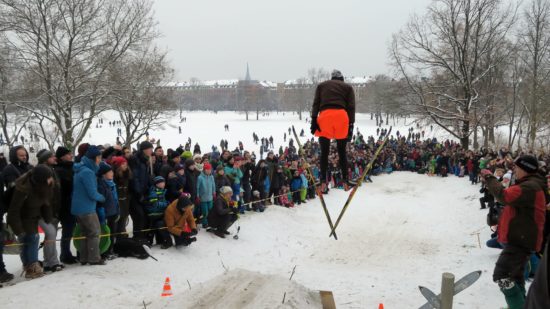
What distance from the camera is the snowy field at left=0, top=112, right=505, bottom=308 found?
18.5 feet

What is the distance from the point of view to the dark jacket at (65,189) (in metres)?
6.74

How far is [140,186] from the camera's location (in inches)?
313

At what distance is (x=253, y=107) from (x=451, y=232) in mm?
119904

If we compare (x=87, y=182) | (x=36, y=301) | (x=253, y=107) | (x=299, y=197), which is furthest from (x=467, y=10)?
(x=253, y=107)

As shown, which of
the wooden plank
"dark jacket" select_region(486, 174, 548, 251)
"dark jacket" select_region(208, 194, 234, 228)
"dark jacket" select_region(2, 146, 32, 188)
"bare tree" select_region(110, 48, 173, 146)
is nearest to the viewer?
"dark jacket" select_region(486, 174, 548, 251)

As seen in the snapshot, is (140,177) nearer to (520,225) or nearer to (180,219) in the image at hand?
(180,219)

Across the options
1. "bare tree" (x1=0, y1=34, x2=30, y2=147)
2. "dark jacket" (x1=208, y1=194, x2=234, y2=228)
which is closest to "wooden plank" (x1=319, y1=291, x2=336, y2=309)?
"dark jacket" (x1=208, y1=194, x2=234, y2=228)

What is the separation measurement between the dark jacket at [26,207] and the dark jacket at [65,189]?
626mm

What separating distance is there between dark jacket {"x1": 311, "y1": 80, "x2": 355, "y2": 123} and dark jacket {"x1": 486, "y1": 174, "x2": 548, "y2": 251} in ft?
8.77

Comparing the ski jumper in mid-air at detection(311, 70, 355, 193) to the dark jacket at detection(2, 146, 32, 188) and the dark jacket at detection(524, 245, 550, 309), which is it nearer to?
the dark jacket at detection(524, 245, 550, 309)

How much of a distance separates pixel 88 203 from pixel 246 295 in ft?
10.8

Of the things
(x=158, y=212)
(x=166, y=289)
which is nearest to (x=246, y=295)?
(x=166, y=289)

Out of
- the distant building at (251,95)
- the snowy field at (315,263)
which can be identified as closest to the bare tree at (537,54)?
the snowy field at (315,263)

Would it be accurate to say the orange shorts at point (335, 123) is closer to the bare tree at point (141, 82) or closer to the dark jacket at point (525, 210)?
the dark jacket at point (525, 210)
